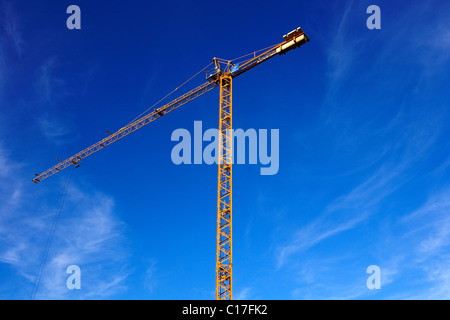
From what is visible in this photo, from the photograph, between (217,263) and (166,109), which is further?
(166,109)
